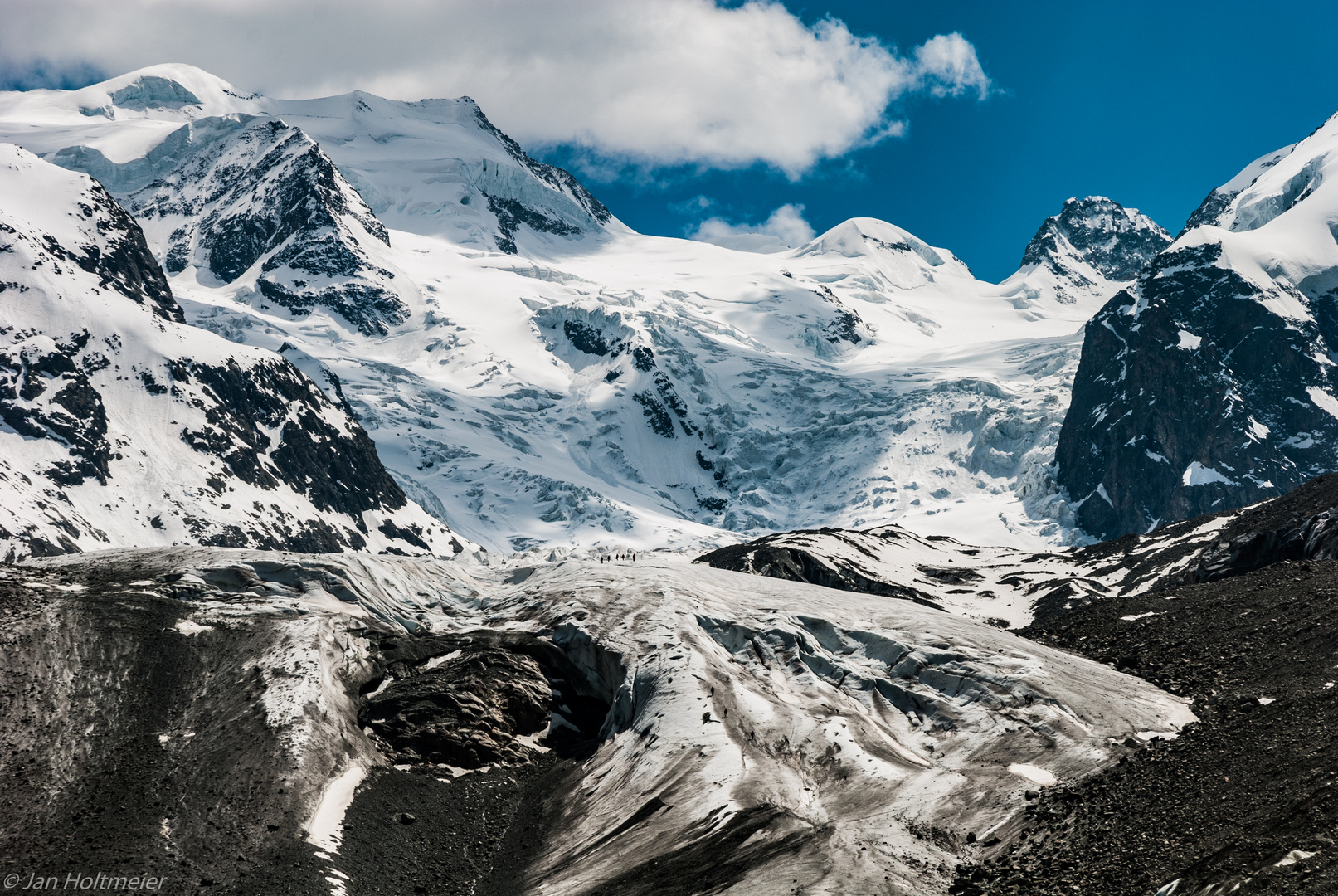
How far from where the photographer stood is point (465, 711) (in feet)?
207

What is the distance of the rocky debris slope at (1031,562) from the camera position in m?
119

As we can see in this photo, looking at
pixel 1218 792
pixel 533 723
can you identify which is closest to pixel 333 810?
pixel 533 723

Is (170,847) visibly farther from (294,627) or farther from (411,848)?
(294,627)

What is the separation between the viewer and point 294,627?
223 feet

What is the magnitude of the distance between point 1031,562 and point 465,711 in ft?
410

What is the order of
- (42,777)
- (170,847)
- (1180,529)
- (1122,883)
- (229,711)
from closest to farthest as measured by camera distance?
(1122,883)
(170,847)
(42,777)
(229,711)
(1180,529)

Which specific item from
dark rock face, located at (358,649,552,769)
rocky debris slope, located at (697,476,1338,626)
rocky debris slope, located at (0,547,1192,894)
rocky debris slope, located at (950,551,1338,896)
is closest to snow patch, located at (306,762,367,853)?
rocky debris slope, located at (0,547,1192,894)

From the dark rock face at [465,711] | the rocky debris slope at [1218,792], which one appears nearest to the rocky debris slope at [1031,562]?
the rocky debris slope at [1218,792]

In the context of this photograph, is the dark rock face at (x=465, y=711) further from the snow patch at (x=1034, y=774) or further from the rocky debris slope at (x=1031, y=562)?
the rocky debris slope at (x=1031, y=562)

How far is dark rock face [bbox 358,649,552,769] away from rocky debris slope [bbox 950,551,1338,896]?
27.4 m

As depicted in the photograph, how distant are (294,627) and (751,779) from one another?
96.6 ft

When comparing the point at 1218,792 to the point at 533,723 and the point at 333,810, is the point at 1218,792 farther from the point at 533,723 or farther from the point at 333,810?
the point at 333,810

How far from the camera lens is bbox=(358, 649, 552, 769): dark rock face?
61156mm

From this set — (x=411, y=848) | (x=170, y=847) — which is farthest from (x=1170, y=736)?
(x=170, y=847)
